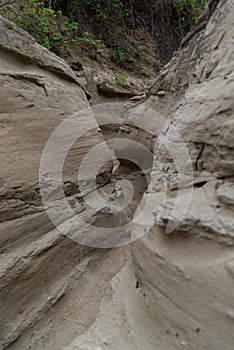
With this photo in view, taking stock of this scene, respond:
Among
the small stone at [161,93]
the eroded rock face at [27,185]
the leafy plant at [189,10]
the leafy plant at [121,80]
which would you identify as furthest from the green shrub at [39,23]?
the leafy plant at [189,10]

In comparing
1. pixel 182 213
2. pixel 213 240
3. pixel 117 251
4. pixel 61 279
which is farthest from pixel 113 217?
pixel 213 240

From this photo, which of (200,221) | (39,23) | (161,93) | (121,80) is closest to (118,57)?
(121,80)

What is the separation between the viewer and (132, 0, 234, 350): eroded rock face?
0.81 m

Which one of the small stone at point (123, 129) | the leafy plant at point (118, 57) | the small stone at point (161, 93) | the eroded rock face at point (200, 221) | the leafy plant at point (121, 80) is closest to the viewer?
the eroded rock face at point (200, 221)

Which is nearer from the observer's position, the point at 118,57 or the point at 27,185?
the point at 27,185

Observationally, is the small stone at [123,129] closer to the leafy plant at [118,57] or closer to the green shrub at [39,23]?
the green shrub at [39,23]

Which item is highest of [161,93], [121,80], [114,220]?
[121,80]

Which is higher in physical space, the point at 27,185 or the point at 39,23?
the point at 39,23

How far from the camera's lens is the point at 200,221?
0.90 metres

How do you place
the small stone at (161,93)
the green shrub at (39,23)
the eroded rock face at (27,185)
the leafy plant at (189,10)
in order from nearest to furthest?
the eroded rock face at (27,185) → the small stone at (161,93) → the green shrub at (39,23) → the leafy plant at (189,10)

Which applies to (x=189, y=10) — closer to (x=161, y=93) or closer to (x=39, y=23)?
(x=39, y=23)

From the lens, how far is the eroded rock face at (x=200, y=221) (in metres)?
0.81

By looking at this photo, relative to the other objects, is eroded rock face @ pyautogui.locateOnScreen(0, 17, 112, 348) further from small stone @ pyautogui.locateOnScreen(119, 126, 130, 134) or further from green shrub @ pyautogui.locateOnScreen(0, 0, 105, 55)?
green shrub @ pyautogui.locateOnScreen(0, 0, 105, 55)

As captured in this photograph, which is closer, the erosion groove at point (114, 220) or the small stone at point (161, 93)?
the erosion groove at point (114, 220)
